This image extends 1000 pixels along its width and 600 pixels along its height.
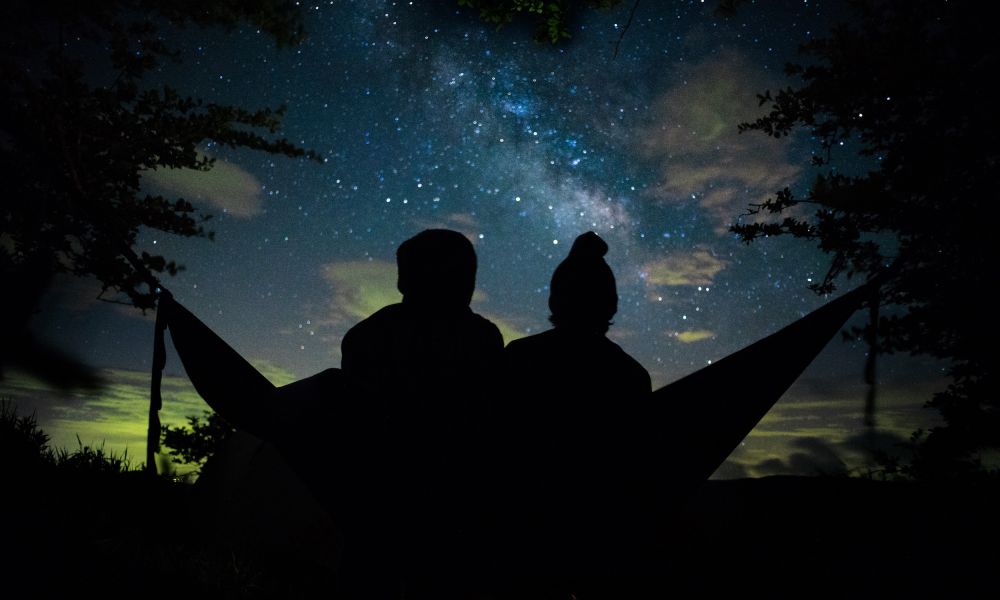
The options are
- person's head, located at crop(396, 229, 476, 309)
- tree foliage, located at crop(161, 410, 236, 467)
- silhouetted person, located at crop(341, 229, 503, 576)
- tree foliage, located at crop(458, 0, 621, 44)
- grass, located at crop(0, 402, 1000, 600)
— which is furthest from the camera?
tree foliage, located at crop(161, 410, 236, 467)

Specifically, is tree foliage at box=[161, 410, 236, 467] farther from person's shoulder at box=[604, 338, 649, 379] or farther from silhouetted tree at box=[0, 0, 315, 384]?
person's shoulder at box=[604, 338, 649, 379]

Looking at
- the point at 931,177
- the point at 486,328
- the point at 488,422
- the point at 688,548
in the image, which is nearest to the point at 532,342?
the point at 486,328

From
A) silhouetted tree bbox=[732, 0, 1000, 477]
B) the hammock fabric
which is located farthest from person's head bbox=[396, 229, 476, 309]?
silhouetted tree bbox=[732, 0, 1000, 477]

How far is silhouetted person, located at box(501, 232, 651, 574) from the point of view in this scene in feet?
6.49

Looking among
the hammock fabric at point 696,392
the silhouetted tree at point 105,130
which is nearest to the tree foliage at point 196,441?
the silhouetted tree at point 105,130

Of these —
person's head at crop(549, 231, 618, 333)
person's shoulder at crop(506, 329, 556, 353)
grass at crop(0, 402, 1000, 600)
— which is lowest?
grass at crop(0, 402, 1000, 600)

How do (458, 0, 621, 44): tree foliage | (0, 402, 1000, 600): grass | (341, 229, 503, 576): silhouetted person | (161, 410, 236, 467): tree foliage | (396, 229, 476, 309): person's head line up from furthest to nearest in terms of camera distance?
1. (161, 410, 236, 467): tree foliage
2. (458, 0, 621, 44): tree foliage
3. (0, 402, 1000, 600): grass
4. (396, 229, 476, 309): person's head
5. (341, 229, 503, 576): silhouetted person

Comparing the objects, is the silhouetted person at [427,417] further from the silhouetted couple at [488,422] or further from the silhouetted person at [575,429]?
the silhouetted person at [575,429]

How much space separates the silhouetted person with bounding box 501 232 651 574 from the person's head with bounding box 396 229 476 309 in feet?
0.99

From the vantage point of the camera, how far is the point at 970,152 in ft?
12.7

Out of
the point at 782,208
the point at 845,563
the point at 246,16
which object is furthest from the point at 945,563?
the point at 246,16

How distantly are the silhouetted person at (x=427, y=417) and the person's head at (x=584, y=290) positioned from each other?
313mm

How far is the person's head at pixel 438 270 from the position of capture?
2.05m

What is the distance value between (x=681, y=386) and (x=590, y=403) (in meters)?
0.43
